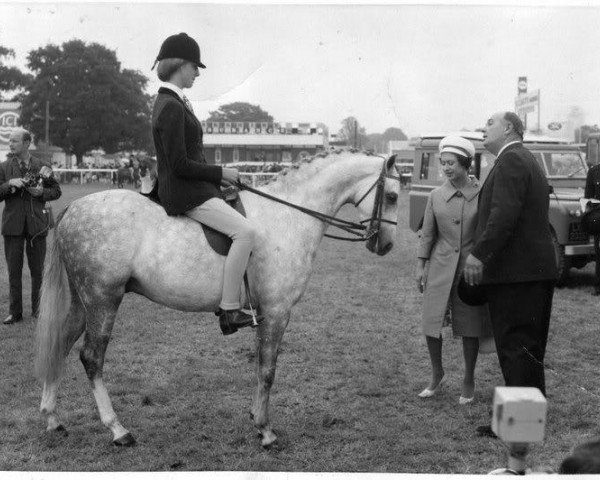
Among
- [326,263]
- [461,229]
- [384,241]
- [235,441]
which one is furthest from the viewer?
[326,263]

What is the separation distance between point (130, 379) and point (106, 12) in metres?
3.35

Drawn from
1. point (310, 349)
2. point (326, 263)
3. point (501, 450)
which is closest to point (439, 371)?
point (501, 450)

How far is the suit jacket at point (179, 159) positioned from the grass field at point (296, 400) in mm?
1793

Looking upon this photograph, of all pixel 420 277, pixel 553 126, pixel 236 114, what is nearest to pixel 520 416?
pixel 420 277

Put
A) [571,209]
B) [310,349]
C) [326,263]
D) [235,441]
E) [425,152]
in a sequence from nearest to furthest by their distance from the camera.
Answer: [235,441] → [310,349] → [571,209] → [326,263] → [425,152]

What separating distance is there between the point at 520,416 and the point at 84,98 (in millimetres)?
45427

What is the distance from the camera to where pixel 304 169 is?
5.24m

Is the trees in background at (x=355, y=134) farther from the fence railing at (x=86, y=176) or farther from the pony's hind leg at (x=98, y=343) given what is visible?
the fence railing at (x=86, y=176)

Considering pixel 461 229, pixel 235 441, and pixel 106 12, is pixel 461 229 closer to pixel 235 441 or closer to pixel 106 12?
pixel 235 441

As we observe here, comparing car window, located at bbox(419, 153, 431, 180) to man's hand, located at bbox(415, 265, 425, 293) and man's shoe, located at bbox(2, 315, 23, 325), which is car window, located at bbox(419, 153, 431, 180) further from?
man's hand, located at bbox(415, 265, 425, 293)

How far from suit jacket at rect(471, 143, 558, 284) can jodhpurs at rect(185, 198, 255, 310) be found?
1.61 metres

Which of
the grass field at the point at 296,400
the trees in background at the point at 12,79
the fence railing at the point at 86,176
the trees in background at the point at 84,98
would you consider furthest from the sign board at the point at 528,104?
Result: the trees in background at the point at 12,79

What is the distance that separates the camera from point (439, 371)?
5852 mm

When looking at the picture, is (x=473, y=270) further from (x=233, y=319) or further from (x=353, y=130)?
(x=353, y=130)
